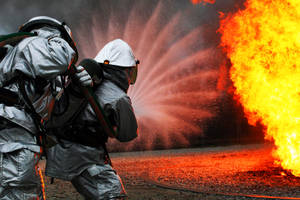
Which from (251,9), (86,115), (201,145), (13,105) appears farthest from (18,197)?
(201,145)

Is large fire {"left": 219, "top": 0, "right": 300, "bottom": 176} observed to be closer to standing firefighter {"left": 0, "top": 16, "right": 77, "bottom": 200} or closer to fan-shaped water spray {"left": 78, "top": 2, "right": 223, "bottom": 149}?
standing firefighter {"left": 0, "top": 16, "right": 77, "bottom": 200}

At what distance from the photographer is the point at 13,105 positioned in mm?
2500

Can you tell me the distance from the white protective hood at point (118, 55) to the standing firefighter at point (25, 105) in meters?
0.81

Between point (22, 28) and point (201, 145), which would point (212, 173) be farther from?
point (201, 145)

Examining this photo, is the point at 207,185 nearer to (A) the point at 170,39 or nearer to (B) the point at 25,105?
(B) the point at 25,105

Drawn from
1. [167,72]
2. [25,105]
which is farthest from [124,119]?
[167,72]

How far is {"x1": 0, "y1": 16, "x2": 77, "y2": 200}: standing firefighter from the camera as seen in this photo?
2.36 meters

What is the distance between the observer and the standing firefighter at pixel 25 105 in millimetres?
2361

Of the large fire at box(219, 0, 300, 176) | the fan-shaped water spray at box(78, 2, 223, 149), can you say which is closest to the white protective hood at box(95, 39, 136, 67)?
the large fire at box(219, 0, 300, 176)

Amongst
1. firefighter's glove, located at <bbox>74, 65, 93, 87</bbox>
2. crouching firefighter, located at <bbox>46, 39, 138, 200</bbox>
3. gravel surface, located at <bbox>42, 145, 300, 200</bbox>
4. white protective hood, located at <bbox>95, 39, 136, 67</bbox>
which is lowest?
gravel surface, located at <bbox>42, 145, 300, 200</bbox>

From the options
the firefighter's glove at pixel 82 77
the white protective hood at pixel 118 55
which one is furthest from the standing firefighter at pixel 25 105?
the white protective hood at pixel 118 55

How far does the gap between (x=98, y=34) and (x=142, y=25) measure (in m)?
2.55

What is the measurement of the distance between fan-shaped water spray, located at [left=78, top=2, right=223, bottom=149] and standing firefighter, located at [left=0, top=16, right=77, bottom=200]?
43.3 feet

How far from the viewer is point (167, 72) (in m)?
16.8
